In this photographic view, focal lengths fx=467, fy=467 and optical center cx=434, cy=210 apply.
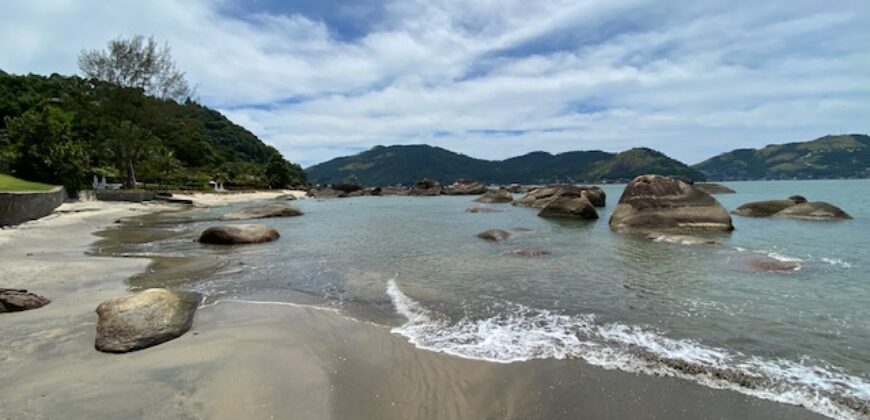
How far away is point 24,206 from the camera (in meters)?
19.5

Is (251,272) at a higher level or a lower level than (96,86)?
lower

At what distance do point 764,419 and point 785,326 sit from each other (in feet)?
11.8

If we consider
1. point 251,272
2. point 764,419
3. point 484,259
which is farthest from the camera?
point 484,259

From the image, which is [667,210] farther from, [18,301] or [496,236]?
[18,301]

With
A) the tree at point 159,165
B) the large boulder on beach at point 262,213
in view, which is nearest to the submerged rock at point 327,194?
the tree at point 159,165

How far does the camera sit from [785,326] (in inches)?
286

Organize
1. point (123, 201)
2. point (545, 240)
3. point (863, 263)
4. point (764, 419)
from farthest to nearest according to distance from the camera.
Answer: point (123, 201) < point (545, 240) < point (863, 263) < point (764, 419)

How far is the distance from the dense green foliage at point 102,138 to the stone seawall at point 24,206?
7.61 m

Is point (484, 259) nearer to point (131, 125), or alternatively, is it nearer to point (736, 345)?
point (736, 345)

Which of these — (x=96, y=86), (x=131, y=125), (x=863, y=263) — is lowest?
(x=863, y=263)

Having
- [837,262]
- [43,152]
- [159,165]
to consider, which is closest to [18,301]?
[837,262]

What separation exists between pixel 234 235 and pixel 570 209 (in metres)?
19.6

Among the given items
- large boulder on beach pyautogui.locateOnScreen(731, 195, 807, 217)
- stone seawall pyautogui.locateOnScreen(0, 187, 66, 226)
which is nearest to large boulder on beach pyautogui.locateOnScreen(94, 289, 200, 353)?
stone seawall pyautogui.locateOnScreen(0, 187, 66, 226)

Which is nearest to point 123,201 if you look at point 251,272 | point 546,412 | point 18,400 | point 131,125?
point 131,125
